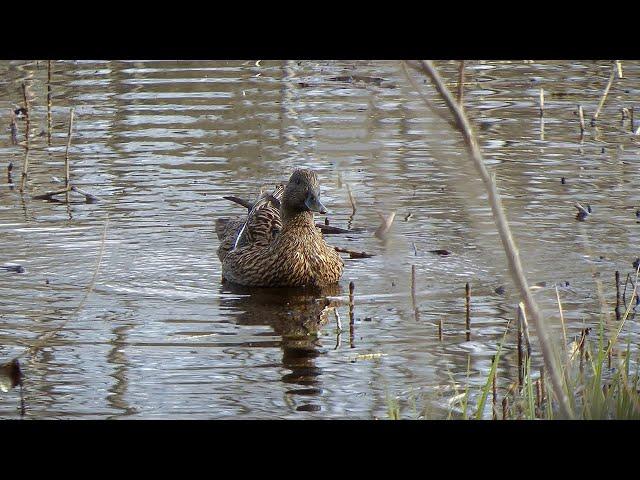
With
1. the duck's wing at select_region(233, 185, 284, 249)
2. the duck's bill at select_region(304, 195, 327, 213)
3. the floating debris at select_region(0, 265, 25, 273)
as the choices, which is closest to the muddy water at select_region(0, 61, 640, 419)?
the floating debris at select_region(0, 265, 25, 273)

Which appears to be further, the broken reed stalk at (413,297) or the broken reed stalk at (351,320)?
the broken reed stalk at (413,297)

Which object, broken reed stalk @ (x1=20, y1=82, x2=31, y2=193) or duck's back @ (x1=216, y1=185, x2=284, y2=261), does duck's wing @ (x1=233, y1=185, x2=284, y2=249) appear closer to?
duck's back @ (x1=216, y1=185, x2=284, y2=261)

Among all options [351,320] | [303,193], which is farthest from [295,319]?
[303,193]

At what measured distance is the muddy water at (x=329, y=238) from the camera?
6.11 metres

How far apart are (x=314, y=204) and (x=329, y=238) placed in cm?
89

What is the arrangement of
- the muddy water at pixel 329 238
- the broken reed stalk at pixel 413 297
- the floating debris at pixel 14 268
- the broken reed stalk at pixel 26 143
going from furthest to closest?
the broken reed stalk at pixel 26 143 → the floating debris at pixel 14 268 → the broken reed stalk at pixel 413 297 → the muddy water at pixel 329 238

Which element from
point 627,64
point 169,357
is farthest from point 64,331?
point 627,64

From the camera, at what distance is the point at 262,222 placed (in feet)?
30.4

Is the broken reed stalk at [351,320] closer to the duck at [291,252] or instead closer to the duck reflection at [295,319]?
the duck reflection at [295,319]

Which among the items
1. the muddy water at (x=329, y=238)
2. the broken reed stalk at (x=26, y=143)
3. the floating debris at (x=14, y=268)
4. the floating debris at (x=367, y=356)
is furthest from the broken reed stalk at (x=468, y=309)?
the broken reed stalk at (x=26, y=143)

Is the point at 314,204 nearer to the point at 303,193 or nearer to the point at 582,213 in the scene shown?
the point at 303,193

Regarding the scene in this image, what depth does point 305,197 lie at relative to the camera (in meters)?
8.52
